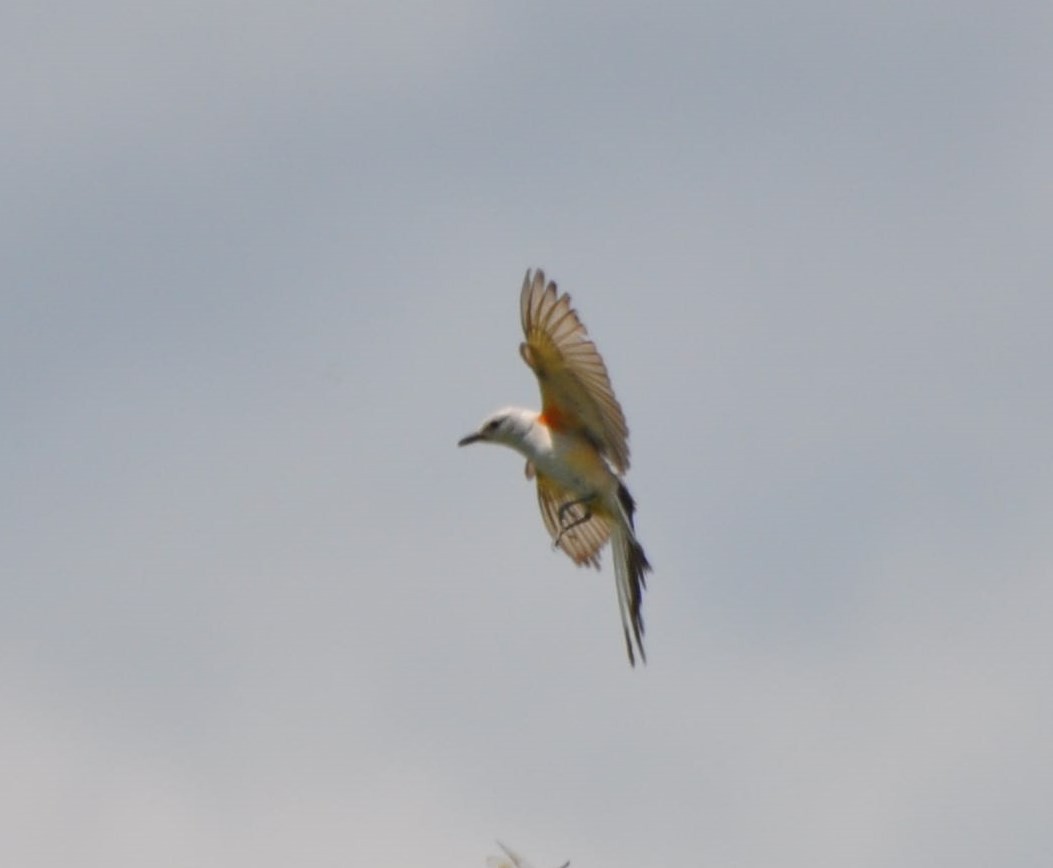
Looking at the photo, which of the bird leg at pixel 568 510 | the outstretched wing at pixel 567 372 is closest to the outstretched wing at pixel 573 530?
the bird leg at pixel 568 510

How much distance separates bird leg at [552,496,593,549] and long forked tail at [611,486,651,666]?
299mm

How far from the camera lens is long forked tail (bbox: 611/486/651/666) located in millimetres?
16203

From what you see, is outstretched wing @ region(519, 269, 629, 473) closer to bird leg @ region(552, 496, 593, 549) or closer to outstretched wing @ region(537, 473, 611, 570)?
bird leg @ region(552, 496, 593, 549)

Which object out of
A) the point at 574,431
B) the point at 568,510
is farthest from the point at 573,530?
the point at 574,431

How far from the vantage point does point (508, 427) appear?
56.1 feet

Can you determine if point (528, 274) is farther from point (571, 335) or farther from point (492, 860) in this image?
point (492, 860)

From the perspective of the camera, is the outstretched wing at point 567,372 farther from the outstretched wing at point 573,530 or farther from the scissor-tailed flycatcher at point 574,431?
the outstretched wing at point 573,530

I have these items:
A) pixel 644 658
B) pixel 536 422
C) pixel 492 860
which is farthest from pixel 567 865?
pixel 536 422

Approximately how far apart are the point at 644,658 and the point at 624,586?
68 centimetres

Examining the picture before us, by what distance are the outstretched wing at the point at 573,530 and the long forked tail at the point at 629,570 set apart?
A: 97 centimetres

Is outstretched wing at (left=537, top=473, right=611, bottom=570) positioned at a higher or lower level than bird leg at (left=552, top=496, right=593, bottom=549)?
higher

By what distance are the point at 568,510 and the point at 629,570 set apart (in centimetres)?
135

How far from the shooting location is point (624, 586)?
650 inches

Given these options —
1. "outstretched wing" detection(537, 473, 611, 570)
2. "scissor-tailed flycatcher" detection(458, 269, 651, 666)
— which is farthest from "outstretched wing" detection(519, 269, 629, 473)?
"outstretched wing" detection(537, 473, 611, 570)
